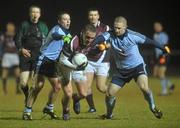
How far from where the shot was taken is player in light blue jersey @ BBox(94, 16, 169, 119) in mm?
13570

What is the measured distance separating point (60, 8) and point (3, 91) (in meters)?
12.6

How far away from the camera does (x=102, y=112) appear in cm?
1587

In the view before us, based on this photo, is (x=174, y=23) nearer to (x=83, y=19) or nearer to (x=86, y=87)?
(x=83, y=19)

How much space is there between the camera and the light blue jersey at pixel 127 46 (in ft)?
44.7

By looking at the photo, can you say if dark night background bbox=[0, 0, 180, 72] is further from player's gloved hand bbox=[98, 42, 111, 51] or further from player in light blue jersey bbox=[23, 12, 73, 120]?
player's gloved hand bbox=[98, 42, 111, 51]

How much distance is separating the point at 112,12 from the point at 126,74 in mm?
21111

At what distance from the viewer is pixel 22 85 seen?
1507 cm

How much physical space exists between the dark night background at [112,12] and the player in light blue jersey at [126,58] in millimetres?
20121

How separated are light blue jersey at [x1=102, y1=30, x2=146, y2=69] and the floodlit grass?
1.15 m

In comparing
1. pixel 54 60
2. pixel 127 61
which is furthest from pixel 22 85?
pixel 127 61

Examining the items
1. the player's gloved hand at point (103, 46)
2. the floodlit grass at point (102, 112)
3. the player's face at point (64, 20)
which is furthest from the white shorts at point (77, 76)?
the player's gloved hand at point (103, 46)

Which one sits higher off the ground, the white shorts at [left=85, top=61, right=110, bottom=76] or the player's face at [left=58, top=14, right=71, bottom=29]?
the player's face at [left=58, top=14, right=71, bottom=29]

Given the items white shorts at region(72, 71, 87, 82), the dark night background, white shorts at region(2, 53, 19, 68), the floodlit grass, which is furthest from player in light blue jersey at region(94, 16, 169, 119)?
the dark night background

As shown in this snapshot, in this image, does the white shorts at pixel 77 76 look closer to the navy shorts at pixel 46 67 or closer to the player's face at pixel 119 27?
the navy shorts at pixel 46 67
